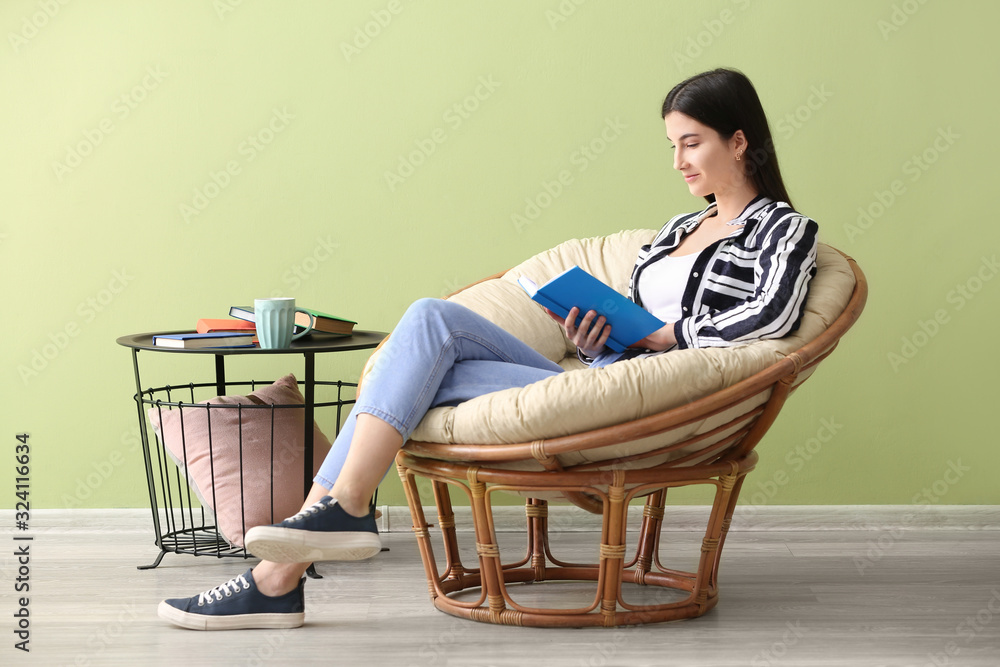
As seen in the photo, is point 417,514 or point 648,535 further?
point 648,535

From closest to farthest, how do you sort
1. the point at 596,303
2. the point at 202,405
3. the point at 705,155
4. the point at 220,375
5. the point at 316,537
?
1. the point at 316,537
2. the point at 596,303
3. the point at 705,155
4. the point at 202,405
5. the point at 220,375

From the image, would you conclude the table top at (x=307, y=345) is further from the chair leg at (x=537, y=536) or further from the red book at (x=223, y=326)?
the chair leg at (x=537, y=536)

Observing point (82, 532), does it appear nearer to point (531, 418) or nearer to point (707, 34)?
point (531, 418)

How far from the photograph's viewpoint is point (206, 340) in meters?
1.93

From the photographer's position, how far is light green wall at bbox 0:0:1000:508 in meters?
2.34

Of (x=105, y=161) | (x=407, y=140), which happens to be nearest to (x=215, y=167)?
(x=105, y=161)

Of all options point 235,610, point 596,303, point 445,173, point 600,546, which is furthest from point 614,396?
point 445,173

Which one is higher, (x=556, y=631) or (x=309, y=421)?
(x=309, y=421)

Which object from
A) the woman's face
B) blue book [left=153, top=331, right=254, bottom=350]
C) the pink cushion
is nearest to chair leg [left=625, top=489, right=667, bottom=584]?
the woman's face

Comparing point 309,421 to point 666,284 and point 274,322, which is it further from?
point 666,284

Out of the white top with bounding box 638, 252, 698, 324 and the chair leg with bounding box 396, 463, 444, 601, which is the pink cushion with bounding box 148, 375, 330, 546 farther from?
the white top with bounding box 638, 252, 698, 324

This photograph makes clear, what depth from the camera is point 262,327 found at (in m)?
1.86

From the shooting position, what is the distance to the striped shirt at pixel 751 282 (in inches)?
61.6

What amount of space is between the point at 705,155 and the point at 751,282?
0.26m
